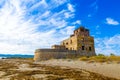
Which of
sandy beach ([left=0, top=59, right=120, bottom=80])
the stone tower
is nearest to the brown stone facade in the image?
the stone tower

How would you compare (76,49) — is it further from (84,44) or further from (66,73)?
(66,73)

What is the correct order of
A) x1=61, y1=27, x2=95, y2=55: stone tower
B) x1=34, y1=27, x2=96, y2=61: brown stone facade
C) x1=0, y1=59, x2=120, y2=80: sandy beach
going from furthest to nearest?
x1=61, y1=27, x2=95, y2=55: stone tower < x1=34, y1=27, x2=96, y2=61: brown stone facade < x1=0, y1=59, x2=120, y2=80: sandy beach

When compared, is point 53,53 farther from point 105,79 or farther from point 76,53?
point 105,79

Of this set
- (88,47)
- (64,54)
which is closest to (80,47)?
(88,47)

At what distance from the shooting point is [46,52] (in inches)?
2029

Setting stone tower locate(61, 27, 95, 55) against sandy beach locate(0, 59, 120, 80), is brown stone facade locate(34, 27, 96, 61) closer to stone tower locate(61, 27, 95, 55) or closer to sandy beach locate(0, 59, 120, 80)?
stone tower locate(61, 27, 95, 55)

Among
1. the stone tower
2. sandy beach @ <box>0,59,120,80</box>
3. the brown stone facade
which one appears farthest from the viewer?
the stone tower

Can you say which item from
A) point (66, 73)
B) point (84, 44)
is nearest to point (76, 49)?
point (84, 44)

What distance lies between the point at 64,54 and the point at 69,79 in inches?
1433

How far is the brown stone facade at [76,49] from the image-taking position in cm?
5162

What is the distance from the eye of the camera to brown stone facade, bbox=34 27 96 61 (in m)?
51.6

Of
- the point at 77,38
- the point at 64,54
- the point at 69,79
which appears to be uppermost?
the point at 77,38

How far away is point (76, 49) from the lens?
55.1m

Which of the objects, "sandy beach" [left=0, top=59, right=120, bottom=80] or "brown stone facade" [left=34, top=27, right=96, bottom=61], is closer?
"sandy beach" [left=0, top=59, right=120, bottom=80]
